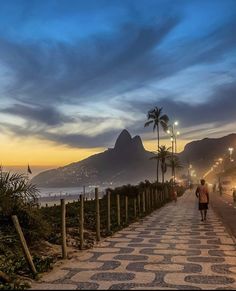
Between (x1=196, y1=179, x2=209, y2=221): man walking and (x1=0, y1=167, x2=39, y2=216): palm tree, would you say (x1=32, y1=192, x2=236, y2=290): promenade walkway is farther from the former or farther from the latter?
(x1=196, y1=179, x2=209, y2=221): man walking

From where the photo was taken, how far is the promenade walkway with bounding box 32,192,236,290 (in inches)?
278

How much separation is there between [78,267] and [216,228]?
30.2ft

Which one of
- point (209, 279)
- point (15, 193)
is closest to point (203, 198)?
point (15, 193)

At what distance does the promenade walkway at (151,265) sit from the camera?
7051 millimetres

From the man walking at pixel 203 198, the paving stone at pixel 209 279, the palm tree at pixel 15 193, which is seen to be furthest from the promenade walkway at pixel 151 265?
the man walking at pixel 203 198

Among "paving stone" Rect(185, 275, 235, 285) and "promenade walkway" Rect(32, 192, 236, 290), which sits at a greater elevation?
"promenade walkway" Rect(32, 192, 236, 290)

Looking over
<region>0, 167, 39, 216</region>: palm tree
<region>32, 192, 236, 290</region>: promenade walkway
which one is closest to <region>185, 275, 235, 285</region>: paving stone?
<region>32, 192, 236, 290</region>: promenade walkway

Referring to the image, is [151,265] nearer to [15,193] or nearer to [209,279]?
[209,279]

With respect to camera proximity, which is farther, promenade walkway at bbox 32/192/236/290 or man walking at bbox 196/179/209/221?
man walking at bbox 196/179/209/221

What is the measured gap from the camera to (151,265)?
28.4ft

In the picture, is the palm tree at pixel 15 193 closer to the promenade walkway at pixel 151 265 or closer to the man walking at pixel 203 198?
the promenade walkway at pixel 151 265

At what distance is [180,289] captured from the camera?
664 cm

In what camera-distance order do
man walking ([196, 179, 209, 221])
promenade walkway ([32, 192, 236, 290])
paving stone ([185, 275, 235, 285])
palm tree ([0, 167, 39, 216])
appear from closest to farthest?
promenade walkway ([32, 192, 236, 290]), paving stone ([185, 275, 235, 285]), palm tree ([0, 167, 39, 216]), man walking ([196, 179, 209, 221])

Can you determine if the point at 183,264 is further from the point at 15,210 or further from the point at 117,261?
the point at 15,210
